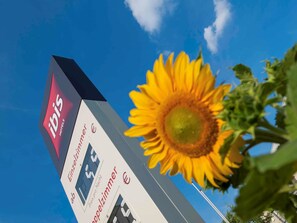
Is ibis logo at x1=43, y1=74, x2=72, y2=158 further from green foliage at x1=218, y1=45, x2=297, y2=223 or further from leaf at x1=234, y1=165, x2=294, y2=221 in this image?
leaf at x1=234, y1=165, x2=294, y2=221

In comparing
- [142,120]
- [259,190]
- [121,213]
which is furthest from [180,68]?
[121,213]

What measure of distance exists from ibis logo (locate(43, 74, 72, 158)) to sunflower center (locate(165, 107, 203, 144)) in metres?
5.20

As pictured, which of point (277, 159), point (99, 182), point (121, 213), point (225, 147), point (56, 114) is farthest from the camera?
point (56, 114)

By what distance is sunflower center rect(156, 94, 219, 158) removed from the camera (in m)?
0.74

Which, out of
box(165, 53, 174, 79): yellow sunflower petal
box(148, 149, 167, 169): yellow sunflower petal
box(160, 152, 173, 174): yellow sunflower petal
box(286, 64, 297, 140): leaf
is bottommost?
box(286, 64, 297, 140): leaf

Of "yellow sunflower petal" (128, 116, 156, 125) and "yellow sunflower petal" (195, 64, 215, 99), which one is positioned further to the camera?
"yellow sunflower petal" (128, 116, 156, 125)

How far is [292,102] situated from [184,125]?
26 cm

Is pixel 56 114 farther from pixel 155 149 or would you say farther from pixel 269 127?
pixel 269 127

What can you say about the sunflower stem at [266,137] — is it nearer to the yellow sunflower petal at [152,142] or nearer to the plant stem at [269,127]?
the plant stem at [269,127]

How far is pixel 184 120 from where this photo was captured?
777mm

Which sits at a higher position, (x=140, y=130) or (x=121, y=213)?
(x=121, y=213)

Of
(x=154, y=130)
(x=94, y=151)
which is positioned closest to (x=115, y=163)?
(x=94, y=151)

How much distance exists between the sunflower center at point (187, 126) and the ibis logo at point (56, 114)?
5189 mm

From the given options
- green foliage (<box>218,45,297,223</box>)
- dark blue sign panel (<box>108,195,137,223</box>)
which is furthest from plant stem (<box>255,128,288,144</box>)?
dark blue sign panel (<box>108,195,137,223</box>)
